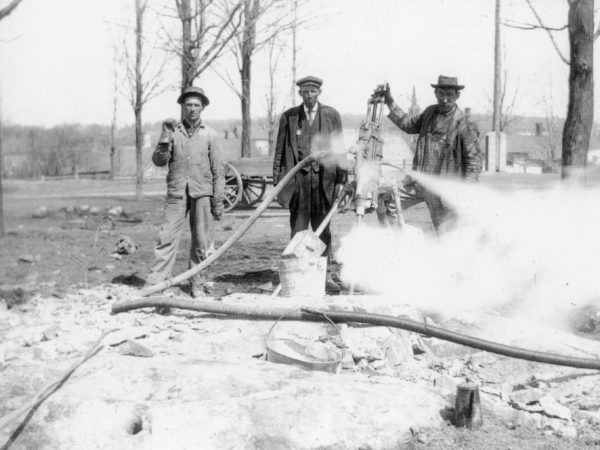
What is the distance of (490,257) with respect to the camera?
344 inches

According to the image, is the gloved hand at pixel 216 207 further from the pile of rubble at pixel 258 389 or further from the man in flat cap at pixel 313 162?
the pile of rubble at pixel 258 389

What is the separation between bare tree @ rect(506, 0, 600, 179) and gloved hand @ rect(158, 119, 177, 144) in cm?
441

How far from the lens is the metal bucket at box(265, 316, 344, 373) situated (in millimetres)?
4867

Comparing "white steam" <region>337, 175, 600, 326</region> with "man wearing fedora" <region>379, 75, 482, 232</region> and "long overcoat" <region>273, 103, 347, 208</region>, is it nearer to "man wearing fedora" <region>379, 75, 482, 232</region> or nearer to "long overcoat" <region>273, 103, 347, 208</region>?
"man wearing fedora" <region>379, 75, 482, 232</region>

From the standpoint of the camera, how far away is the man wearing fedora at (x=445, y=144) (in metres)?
7.37

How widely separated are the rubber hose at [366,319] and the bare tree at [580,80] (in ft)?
12.3

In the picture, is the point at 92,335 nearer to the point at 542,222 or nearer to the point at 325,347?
the point at 325,347

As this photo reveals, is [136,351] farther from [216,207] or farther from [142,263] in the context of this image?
[142,263]

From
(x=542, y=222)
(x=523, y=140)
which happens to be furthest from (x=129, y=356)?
(x=523, y=140)

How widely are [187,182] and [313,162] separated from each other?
1.36 meters

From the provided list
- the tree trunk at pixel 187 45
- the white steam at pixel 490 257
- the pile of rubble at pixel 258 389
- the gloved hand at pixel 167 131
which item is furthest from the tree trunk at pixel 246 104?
the pile of rubble at pixel 258 389

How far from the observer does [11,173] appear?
10.3 metres

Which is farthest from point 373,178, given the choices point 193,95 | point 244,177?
point 244,177

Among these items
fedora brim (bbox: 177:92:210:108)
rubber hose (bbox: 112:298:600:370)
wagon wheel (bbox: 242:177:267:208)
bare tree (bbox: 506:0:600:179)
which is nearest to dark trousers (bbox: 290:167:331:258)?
fedora brim (bbox: 177:92:210:108)
